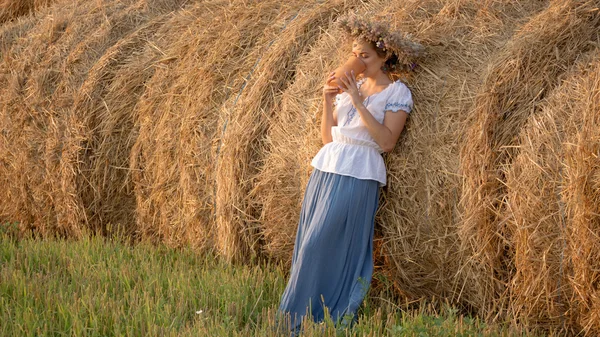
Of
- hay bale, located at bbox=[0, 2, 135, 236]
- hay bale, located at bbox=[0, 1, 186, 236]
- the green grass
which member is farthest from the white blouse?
hay bale, located at bbox=[0, 2, 135, 236]

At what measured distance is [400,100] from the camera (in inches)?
173

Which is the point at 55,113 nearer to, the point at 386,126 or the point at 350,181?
the point at 350,181

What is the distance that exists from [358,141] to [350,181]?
243mm

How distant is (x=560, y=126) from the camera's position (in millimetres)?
3684

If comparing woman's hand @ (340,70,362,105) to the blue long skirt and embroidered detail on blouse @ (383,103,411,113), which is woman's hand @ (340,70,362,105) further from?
the blue long skirt

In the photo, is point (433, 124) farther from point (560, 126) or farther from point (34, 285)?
point (34, 285)

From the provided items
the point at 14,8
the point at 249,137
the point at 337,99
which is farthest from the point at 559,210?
the point at 14,8

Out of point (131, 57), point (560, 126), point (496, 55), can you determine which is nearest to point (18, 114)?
point (131, 57)

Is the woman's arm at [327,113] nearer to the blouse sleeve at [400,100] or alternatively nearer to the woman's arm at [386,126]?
the woman's arm at [386,126]

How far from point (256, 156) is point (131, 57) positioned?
1.88 meters

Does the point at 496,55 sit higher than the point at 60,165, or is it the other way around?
the point at 496,55

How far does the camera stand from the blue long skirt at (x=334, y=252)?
4457 mm

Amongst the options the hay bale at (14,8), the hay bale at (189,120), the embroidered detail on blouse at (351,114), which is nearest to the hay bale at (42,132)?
the hay bale at (189,120)

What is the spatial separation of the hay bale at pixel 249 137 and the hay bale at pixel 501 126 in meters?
1.57
